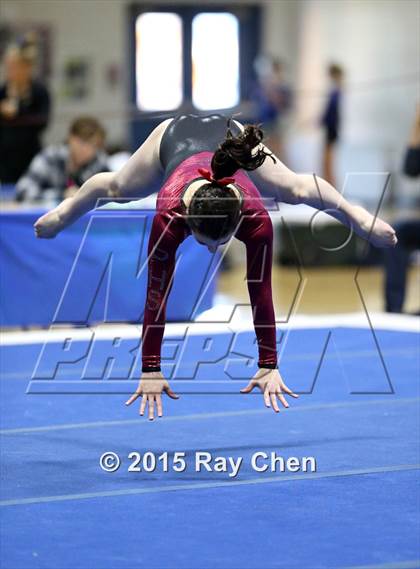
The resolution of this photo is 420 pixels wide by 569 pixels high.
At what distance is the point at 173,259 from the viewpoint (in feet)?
9.35

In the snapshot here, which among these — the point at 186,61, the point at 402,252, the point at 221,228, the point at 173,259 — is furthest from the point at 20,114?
the point at 186,61

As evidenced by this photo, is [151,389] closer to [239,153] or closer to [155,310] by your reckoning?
[155,310]

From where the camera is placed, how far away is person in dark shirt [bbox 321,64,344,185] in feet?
34.8

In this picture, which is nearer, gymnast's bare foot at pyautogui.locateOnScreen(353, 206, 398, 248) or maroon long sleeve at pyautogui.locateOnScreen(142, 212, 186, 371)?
Answer: maroon long sleeve at pyautogui.locateOnScreen(142, 212, 186, 371)

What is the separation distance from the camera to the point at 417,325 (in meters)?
5.00

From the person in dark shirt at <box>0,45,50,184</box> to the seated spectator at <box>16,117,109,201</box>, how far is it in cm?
64

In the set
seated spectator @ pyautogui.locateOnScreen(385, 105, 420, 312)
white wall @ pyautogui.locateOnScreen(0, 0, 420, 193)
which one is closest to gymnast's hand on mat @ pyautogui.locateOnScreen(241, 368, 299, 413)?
seated spectator @ pyautogui.locateOnScreen(385, 105, 420, 312)

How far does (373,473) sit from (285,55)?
9791 mm

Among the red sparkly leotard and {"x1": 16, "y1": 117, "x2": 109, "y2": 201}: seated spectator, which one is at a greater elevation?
the red sparkly leotard

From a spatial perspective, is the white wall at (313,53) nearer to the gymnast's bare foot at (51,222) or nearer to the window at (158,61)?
the window at (158,61)

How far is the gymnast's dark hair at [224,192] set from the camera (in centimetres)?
273

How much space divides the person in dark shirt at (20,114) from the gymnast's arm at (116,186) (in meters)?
3.19

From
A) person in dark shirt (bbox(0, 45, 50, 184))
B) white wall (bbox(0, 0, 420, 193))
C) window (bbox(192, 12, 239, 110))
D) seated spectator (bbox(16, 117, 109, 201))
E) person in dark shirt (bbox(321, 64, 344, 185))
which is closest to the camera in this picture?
seated spectator (bbox(16, 117, 109, 201))

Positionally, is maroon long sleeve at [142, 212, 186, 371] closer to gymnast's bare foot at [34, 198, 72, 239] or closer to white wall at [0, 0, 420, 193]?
gymnast's bare foot at [34, 198, 72, 239]
